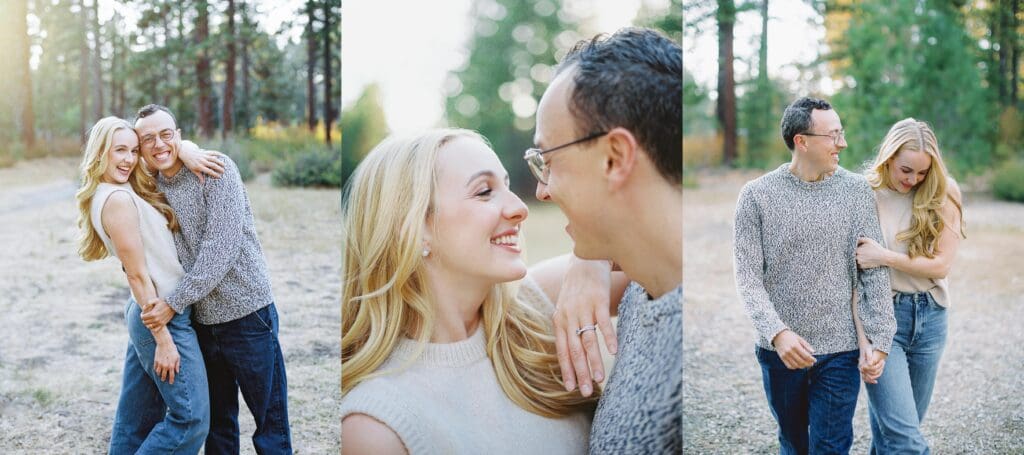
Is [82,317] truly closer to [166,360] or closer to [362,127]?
[166,360]

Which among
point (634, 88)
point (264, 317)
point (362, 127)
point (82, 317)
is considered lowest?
point (82, 317)

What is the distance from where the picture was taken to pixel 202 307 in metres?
3.45

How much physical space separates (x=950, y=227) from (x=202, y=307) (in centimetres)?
281

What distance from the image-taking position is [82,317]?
466 cm

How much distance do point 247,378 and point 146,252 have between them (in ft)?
1.98

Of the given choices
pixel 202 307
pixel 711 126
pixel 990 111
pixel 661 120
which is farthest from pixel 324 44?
pixel 990 111

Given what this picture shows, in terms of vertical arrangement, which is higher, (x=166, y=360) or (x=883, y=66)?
(x=883, y=66)

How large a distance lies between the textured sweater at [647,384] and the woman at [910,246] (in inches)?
51.1

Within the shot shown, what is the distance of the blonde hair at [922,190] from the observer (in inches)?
146

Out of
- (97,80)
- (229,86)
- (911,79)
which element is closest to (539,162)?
(229,86)

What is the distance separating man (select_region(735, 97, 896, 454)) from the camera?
356 centimetres

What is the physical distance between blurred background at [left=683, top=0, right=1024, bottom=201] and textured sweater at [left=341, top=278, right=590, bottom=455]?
3443 millimetres

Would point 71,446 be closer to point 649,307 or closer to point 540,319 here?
point 540,319

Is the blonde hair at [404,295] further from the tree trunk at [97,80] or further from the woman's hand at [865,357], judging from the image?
the tree trunk at [97,80]
